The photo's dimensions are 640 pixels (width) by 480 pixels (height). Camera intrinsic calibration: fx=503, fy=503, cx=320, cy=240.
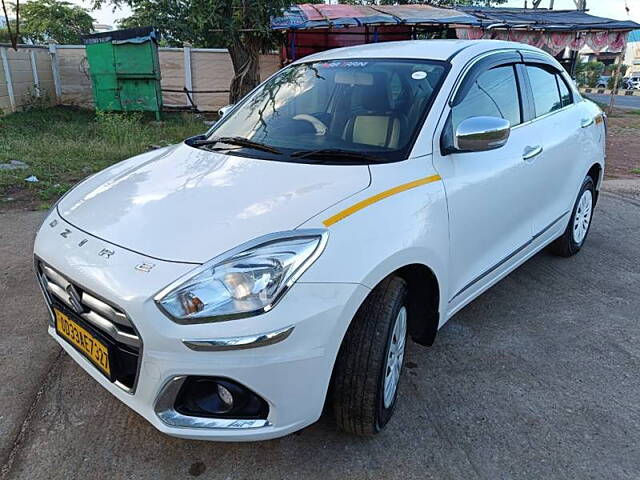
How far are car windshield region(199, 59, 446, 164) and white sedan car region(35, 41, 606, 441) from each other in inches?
0.5

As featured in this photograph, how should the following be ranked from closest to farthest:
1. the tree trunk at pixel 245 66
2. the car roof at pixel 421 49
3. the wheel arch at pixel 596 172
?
the car roof at pixel 421 49 < the wheel arch at pixel 596 172 < the tree trunk at pixel 245 66

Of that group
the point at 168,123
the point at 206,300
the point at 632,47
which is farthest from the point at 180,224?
the point at 632,47

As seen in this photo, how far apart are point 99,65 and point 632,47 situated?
63.7m

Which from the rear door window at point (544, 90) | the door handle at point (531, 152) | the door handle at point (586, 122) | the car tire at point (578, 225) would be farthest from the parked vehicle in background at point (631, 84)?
the door handle at point (531, 152)

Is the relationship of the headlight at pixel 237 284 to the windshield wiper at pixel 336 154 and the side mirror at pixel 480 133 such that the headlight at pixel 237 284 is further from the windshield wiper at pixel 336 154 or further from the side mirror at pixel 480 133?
the side mirror at pixel 480 133

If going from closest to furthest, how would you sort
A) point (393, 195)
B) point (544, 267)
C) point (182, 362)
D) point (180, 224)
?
point (182, 362)
point (180, 224)
point (393, 195)
point (544, 267)

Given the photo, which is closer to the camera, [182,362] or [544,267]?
[182,362]

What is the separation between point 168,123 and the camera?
11.8 meters

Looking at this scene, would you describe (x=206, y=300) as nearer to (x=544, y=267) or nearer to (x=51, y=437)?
(x=51, y=437)

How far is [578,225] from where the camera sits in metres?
4.14

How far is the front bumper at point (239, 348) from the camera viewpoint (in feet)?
5.39

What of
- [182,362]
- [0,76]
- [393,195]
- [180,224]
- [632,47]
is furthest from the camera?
[632,47]

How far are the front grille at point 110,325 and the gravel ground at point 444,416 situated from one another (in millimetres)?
460

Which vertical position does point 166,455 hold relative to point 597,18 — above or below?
below
